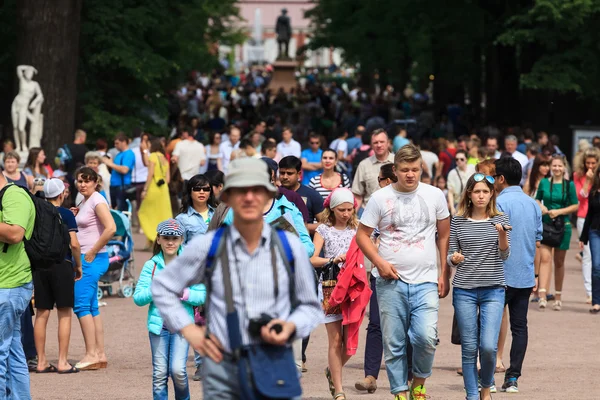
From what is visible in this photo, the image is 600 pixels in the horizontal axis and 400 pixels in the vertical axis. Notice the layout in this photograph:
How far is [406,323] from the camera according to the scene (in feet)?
28.5

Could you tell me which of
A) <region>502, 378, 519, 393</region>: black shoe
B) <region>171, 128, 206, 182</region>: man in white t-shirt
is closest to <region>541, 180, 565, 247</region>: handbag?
<region>502, 378, 519, 393</region>: black shoe

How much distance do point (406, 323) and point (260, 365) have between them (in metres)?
3.37

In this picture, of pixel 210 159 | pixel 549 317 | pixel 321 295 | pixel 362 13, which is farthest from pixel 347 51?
pixel 321 295

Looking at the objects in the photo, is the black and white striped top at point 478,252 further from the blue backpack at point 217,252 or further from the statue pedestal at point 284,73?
the statue pedestal at point 284,73

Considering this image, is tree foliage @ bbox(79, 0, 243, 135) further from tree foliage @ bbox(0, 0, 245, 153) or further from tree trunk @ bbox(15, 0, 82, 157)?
tree trunk @ bbox(15, 0, 82, 157)

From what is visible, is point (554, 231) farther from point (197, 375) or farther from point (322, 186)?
point (197, 375)

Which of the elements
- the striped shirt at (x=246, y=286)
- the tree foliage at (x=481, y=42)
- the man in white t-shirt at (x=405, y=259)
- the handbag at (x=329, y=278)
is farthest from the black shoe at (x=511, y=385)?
the tree foliage at (x=481, y=42)

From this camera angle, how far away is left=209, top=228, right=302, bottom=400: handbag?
17.6 feet

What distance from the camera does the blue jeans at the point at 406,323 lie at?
8.59m

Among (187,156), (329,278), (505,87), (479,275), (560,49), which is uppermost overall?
(560,49)

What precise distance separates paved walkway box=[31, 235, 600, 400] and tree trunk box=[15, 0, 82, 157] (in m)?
11.8

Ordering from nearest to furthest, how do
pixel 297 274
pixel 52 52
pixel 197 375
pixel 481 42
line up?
pixel 297 274 < pixel 197 375 < pixel 52 52 < pixel 481 42

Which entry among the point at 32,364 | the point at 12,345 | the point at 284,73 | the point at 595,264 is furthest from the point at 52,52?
the point at 284,73

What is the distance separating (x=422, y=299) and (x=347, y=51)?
34.7 meters
